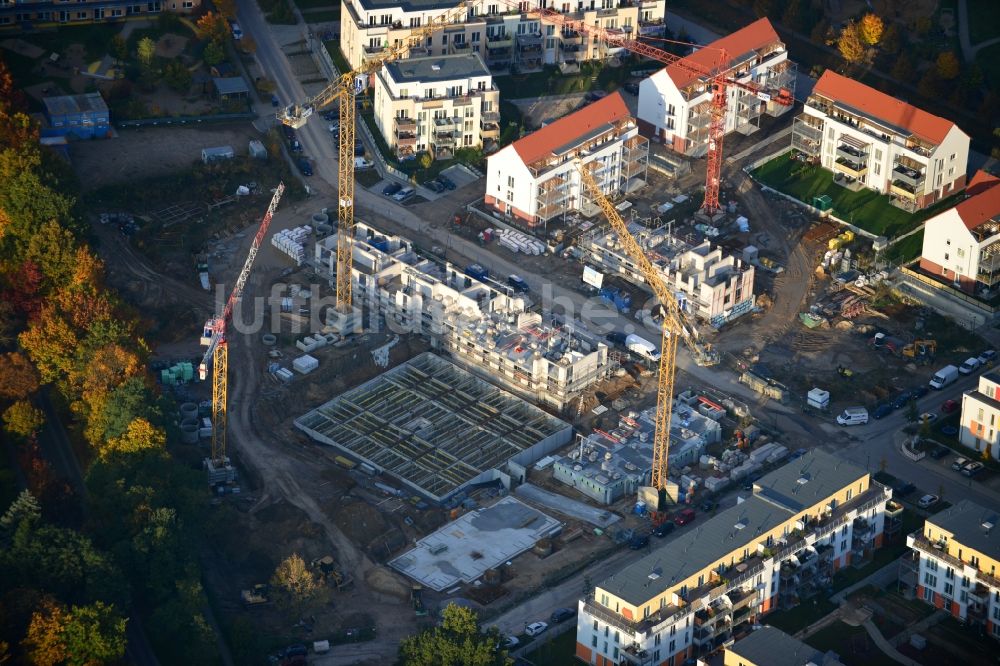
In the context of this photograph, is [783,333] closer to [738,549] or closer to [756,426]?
[756,426]

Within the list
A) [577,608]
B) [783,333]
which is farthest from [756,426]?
[577,608]

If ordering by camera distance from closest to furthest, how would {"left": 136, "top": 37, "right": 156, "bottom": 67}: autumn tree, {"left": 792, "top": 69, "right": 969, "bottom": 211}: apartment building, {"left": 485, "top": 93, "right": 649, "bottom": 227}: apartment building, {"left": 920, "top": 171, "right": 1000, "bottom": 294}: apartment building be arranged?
{"left": 920, "top": 171, "right": 1000, "bottom": 294}: apartment building → {"left": 485, "top": 93, "right": 649, "bottom": 227}: apartment building → {"left": 792, "top": 69, "right": 969, "bottom": 211}: apartment building → {"left": 136, "top": 37, "right": 156, "bottom": 67}: autumn tree

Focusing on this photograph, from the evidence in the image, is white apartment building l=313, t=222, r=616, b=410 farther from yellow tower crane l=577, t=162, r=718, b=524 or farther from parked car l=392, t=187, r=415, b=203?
parked car l=392, t=187, r=415, b=203

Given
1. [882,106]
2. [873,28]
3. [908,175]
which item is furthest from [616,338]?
[873,28]

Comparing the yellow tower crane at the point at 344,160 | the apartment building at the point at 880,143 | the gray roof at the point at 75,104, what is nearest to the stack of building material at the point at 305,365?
the yellow tower crane at the point at 344,160

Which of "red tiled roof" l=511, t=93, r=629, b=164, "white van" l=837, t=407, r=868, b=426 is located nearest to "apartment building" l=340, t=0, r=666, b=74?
"red tiled roof" l=511, t=93, r=629, b=164
